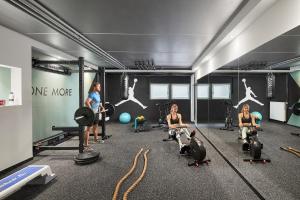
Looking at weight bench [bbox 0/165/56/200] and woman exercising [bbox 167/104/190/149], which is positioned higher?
woman exercising [bbox 167/104/190/149]

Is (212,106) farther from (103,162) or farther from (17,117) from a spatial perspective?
(17,117)

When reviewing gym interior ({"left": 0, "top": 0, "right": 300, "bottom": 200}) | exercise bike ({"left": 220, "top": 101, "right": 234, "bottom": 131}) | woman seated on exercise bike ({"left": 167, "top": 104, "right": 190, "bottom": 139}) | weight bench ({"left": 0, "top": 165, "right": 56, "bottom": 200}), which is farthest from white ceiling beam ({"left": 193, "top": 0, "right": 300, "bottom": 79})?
weight bench ({"left": 0, "top": 165, "right": 56, "bottom": 200})

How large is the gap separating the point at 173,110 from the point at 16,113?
3094mm

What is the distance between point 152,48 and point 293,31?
2.82 m

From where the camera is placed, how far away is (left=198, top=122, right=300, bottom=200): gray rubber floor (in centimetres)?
234

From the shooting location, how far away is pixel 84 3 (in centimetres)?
215

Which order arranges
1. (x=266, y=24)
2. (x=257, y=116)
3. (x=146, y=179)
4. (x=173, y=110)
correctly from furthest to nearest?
(x=173, y=110) < (x=257, y=116) < (x=146, y=179) < (x=266, y=24)

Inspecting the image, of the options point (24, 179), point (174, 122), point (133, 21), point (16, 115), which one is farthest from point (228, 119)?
point (16, 115)

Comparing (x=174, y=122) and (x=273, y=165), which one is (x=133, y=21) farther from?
(x=273, y=165)

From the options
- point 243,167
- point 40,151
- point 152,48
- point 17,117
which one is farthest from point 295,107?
point 40,151

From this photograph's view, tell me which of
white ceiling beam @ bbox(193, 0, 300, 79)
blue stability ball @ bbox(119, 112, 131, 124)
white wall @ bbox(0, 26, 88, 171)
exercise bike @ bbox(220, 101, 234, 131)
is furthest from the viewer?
blue stability ball @ bbox(119, 112, 131, 124)

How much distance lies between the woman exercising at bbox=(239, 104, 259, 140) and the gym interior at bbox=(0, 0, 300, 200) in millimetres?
22

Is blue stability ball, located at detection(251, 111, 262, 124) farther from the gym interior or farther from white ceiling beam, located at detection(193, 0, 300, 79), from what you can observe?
white ceiling beam, located at detection(193, 0, 300, 79)

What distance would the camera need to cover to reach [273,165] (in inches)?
121
